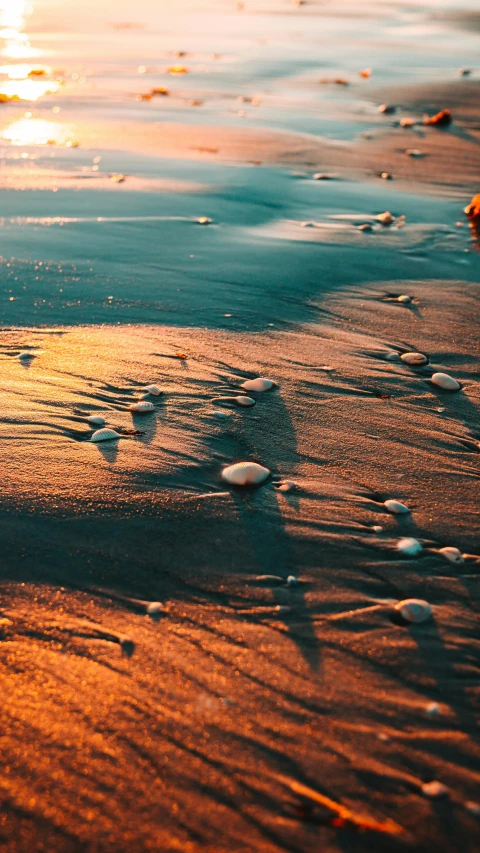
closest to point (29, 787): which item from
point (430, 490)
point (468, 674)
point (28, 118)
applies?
point (468, 674)

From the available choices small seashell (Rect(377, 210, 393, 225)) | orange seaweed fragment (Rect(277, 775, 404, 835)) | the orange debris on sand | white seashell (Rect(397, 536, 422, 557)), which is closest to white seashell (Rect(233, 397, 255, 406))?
white seashell (Rect(397, 536, 422, 557))

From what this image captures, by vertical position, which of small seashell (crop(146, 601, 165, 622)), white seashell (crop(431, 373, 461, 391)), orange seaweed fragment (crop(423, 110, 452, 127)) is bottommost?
small seashell (crop(146, 601, 165, 622))

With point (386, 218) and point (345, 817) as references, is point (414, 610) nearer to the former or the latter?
point (345, 817)

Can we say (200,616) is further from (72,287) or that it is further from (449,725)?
(72,287)

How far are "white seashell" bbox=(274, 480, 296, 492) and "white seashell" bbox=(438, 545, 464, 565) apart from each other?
0.57 m

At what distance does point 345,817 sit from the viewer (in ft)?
5.30

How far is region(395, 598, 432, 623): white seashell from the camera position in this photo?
2127 millimetres

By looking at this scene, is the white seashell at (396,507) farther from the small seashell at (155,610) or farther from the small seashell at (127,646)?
the small seashell at (127,646)

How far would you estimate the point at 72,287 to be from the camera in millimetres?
4258

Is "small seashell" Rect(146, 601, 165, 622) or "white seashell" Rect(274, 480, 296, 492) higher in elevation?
"white seashell" Rect(274, 480, 296, 492)

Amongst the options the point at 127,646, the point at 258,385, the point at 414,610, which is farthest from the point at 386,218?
the point at 127,646

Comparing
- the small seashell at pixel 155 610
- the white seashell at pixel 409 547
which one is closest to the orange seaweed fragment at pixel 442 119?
the white seashell at pixel 409 547

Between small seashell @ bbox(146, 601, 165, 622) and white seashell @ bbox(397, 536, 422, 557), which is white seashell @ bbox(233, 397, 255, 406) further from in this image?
small seashell @ bbox(146, 601, 165, 622)

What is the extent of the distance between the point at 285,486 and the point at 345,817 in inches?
48.8
